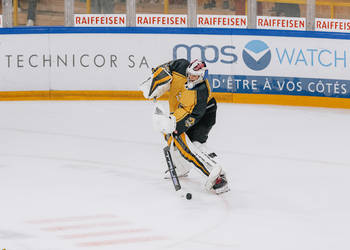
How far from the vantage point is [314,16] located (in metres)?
13.5

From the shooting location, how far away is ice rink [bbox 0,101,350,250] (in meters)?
5.62

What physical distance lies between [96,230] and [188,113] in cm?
148

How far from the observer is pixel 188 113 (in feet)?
22.0

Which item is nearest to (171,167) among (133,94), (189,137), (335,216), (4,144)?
(189,137)

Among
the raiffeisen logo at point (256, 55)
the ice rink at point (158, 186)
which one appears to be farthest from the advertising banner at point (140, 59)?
the ice rink at point (158, 186)

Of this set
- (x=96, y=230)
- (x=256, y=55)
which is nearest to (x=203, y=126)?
(x=96, y=230)

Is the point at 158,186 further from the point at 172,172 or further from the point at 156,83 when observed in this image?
Answer: the point at 156,83

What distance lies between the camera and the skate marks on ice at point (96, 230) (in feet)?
18.0

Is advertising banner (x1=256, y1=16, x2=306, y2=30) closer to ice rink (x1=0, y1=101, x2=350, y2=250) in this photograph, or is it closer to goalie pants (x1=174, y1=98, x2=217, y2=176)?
ice rink (x1=0, y1=101, x2=350, y2=250)

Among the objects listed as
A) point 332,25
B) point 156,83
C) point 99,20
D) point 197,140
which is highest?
point 99,20

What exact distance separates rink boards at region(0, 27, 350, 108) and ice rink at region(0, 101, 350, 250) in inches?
53.8

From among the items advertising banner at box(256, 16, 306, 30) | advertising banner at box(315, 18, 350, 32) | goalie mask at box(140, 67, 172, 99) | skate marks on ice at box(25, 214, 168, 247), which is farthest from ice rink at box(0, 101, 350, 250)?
advertising banner at box(256, 16, 306, 30)

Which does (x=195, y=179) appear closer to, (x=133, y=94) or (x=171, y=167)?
(x=171, y=167)

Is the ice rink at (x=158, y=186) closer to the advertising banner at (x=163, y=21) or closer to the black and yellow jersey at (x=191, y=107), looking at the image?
the black and yellow jersey at (x=191, y=107)
